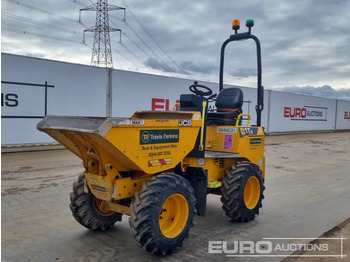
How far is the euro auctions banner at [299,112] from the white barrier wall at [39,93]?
12.4 meters

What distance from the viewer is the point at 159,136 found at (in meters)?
3.53

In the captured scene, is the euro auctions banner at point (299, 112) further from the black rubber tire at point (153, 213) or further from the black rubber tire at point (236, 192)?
the black rubber tire at point (153, 213)

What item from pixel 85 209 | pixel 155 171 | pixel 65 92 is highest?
pixel 65 92

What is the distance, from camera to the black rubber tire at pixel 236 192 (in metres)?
4.49

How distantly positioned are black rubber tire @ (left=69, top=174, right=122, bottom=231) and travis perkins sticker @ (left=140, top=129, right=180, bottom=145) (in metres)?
1.20

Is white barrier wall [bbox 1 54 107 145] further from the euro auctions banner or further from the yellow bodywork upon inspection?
the euro auctions banner

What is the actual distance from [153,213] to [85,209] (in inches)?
46.0

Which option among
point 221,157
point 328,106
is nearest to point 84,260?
point 221,157

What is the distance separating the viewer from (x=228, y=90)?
17.4ft

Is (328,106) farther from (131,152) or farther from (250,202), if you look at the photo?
(131,152)

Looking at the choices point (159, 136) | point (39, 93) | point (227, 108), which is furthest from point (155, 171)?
point (39, 93)

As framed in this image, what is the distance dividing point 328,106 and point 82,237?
25.7 m

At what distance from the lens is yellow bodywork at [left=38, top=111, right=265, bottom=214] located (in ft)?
10.3

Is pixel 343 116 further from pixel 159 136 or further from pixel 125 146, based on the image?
pixel 125 146
